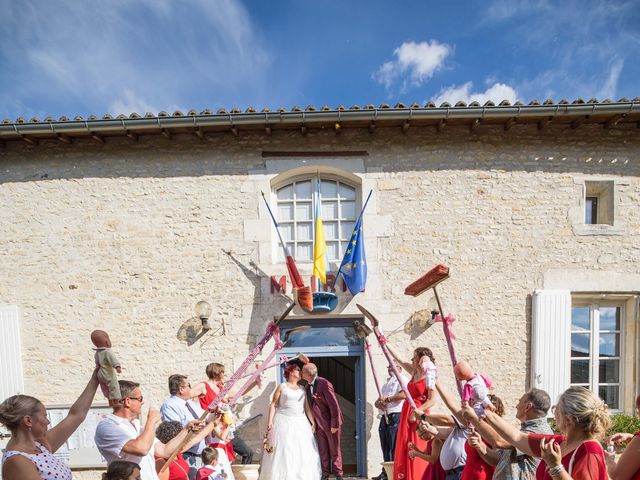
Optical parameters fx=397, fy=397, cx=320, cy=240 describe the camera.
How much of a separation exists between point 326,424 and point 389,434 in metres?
0.79

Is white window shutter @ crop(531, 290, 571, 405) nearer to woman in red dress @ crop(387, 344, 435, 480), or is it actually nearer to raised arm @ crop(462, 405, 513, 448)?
woman in red dress @ crop(387, 344, 435, 480)

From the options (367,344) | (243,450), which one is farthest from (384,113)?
(243,450)

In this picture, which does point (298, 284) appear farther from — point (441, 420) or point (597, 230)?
point (597, 230)

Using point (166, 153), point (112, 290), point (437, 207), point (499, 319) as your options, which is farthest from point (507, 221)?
point (112, 290)

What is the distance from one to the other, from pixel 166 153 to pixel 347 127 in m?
2.54

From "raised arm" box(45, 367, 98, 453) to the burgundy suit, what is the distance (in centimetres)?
324

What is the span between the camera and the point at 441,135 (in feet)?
18.1

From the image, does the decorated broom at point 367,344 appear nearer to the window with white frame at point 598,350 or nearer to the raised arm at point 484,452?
the raised arm at point 484,452

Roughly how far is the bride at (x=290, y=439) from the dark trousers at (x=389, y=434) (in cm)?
84

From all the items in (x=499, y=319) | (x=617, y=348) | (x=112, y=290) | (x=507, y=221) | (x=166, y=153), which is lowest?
(x=617, y=348)

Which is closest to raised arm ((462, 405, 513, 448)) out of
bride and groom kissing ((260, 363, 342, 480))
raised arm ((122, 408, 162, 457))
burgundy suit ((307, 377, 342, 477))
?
raised arm ((122, 408, 162, 457))

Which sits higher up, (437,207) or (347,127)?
(347,127)

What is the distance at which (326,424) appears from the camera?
5.05m

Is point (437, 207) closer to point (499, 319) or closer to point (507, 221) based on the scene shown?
point (507, 221)
